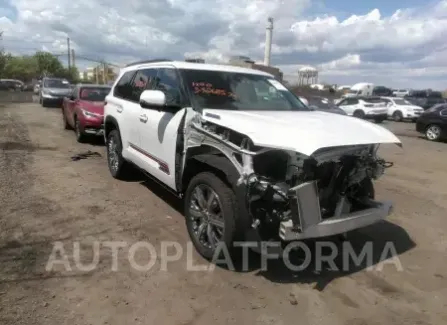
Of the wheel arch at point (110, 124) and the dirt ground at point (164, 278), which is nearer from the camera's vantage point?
the dirt ground at point (164, 278)

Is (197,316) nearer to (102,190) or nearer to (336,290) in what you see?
(336,290)

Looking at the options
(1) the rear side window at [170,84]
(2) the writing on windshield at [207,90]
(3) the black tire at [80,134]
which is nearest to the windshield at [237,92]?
(2) the writing on windshield at [207,90]

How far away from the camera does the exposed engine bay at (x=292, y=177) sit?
3.48 meters

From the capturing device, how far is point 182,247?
14.5 ft

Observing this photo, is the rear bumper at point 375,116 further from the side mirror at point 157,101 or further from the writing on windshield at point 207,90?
the side mirror at point 157,101

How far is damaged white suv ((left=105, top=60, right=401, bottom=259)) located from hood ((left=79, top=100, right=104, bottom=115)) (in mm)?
5524

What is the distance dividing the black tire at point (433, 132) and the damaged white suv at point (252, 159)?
12.3 m

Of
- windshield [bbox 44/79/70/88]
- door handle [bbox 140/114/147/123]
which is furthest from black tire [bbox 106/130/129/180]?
windshield [bbox 44/79/70/88]

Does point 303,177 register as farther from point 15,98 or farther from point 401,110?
point 15,98

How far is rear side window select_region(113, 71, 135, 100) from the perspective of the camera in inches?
247

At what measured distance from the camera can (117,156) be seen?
6680mm

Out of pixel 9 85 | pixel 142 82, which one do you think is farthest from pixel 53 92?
pixel 9 85

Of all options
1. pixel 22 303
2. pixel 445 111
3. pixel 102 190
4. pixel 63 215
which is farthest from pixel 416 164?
pixel 22 303

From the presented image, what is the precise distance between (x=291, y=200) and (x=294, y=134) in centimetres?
56
